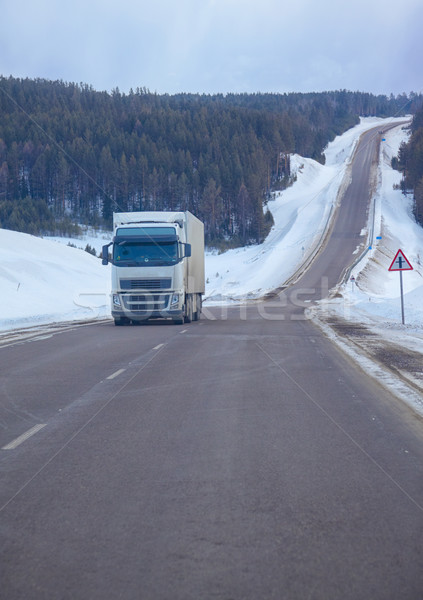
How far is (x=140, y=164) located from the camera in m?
116

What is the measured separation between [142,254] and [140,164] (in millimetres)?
93684

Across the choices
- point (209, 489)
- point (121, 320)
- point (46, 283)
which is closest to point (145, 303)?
point (121, 320)

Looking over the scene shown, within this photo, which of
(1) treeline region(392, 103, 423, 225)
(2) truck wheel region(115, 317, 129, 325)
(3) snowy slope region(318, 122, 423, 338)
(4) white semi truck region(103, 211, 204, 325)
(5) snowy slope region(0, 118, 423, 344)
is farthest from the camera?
(1) treeline region(392, 103, 423, 225)

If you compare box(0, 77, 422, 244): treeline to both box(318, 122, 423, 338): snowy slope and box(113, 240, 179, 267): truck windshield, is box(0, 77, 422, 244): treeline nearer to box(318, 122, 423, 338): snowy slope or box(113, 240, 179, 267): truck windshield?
box(318, 122, 423, 338): snowy slope

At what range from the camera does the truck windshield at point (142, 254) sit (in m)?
25.2

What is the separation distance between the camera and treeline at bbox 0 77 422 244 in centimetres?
11106

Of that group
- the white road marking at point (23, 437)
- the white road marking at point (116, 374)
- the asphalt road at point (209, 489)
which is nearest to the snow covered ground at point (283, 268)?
the white road marking at point (116, 374)

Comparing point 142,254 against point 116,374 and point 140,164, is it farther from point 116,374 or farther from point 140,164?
point 140,164

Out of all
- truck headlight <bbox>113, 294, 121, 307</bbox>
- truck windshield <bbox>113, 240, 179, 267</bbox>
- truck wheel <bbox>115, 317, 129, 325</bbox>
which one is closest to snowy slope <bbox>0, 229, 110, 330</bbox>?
truck wheel <bbox>115, 317, 129, 325</bbox>

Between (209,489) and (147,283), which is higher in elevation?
(147,283)

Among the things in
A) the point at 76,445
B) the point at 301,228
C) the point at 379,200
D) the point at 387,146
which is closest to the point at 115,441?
the point at 76,445

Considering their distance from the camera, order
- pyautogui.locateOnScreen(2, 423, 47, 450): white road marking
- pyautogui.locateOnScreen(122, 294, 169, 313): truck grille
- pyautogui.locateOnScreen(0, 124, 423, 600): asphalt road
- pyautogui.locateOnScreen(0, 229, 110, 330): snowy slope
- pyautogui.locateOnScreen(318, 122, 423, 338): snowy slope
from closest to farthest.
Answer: pyautogui.locateOnScreen(0, 124, 423, 600): asphalt road
pyautogui.locateOnScreen(2, 423, 47, 450): white road marking
pyautogui.locateOnScreen(122, 294, 169, 313): truck grille
pyautogui.locateOnScreen(318, 122, 423, 338): snowy slope
pyautogui.locateOnScreen(0, 229, 110, 330): snowy slope

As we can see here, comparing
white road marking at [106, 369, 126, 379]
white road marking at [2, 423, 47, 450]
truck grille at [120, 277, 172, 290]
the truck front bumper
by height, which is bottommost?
white road marking at [106, 369, 126, 379]

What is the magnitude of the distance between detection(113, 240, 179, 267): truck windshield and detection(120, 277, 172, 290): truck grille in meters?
0.60
